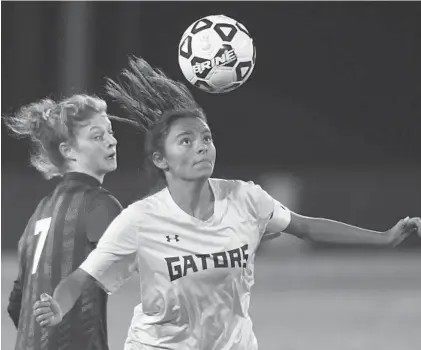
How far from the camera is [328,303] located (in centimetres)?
1148

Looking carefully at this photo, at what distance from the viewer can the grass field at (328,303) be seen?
920 centimetres

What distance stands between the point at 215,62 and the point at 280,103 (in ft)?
39.3

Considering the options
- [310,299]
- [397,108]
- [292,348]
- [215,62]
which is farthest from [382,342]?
[397,108]

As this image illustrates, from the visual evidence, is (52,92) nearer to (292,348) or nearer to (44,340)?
(292,348)

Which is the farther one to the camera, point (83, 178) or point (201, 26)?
point (201, 26)

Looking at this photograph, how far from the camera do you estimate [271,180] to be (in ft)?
50.8

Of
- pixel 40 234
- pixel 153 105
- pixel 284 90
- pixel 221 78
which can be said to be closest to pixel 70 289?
pixel 40 234

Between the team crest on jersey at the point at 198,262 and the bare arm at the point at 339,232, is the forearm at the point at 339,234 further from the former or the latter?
the team crest on jersey at the point at 198,262

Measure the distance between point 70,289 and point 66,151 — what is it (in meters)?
1.20

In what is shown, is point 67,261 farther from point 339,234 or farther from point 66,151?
point 339,234

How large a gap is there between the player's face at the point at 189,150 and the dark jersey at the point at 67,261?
0.38 m

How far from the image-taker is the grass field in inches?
362

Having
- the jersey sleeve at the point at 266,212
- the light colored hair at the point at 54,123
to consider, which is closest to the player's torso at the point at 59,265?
the light colored hair at the point at 54,123

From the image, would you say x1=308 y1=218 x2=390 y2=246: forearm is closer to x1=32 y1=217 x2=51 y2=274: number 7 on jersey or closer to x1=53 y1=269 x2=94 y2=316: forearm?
x1=53 y1=269 x2=94 y2=316: forearm
